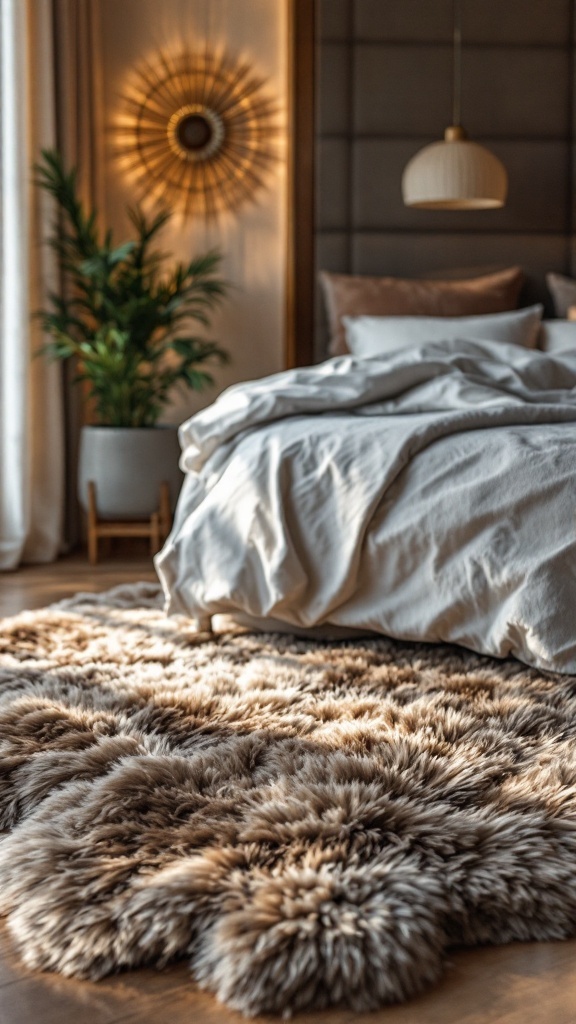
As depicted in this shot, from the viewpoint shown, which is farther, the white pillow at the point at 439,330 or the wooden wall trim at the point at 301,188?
the wooden wall trim at the point at 301,188

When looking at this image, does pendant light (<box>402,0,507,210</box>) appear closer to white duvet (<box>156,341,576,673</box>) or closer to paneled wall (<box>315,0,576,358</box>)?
paneled wall (<box>315,0,576,358</box>)

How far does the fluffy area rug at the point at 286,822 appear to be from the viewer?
3.84 ft

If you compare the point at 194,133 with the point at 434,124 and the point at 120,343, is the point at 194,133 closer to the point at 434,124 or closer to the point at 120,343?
the point at 434,124

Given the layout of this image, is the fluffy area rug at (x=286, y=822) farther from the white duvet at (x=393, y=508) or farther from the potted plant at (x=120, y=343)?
the potted plant at (x=120, y=343)

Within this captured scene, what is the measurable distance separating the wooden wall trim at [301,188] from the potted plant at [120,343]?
0.39m

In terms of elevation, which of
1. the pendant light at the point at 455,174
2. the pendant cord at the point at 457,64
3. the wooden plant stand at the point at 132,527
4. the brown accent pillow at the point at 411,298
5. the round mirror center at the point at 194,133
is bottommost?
the wooden plant stand at the point at 132,527

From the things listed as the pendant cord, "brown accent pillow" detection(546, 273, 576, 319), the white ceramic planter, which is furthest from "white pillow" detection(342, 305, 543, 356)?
the pendant cord

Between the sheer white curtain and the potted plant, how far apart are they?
0.08 meters

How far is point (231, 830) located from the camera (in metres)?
1.39

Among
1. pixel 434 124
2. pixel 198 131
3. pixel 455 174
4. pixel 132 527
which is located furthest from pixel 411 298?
pixel 132 527

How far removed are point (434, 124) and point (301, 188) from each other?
59 cm

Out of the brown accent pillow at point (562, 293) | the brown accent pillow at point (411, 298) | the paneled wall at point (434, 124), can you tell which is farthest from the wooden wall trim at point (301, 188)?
the brown accent pillow at point (562, 293)

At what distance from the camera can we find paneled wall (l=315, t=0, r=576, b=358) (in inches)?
171

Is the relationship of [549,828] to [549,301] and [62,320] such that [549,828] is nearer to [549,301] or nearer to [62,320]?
[62,320]
